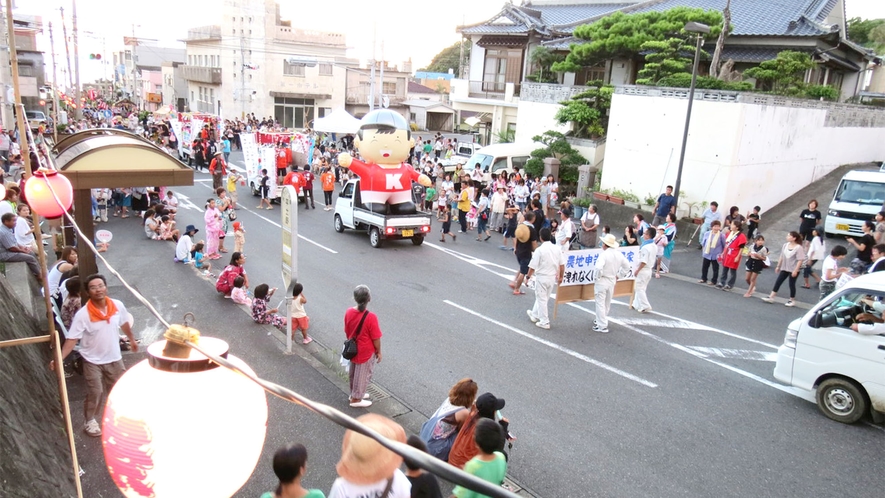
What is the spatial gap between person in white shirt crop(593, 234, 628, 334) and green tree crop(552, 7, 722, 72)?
1505cm

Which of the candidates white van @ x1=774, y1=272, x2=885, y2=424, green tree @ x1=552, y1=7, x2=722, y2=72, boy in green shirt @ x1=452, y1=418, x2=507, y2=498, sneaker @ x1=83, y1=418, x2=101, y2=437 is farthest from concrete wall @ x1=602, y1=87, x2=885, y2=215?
sneaker @ x1=83, y1=418, x2=101, y2=437

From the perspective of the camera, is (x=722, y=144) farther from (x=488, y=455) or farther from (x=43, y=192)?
(x=43, y=192)

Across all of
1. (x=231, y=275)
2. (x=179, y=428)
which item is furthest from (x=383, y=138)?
(x=179, y=428)

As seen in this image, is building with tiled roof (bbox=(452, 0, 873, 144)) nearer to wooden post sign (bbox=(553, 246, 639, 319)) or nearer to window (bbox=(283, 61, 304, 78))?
window (bbox=(283, 61, 304, 78))

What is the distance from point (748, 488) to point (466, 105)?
32699 mm

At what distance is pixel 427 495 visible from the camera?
380cm

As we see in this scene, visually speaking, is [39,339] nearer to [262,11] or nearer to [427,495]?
[427,495]

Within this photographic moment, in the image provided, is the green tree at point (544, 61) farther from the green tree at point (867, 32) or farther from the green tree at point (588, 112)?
the green tree at point (867, 32)

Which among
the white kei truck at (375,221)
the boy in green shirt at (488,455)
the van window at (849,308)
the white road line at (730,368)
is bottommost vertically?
the white road line at (730,368)

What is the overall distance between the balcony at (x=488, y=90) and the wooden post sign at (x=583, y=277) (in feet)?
80.6

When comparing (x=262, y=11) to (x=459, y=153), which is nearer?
(x=459, y=153)

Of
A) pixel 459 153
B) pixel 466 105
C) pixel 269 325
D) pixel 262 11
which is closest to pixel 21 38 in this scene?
pixel 262 11

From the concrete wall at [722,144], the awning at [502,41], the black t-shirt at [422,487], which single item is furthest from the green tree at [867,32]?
the black t-shirt at [422,487]

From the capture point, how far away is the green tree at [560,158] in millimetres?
23453
